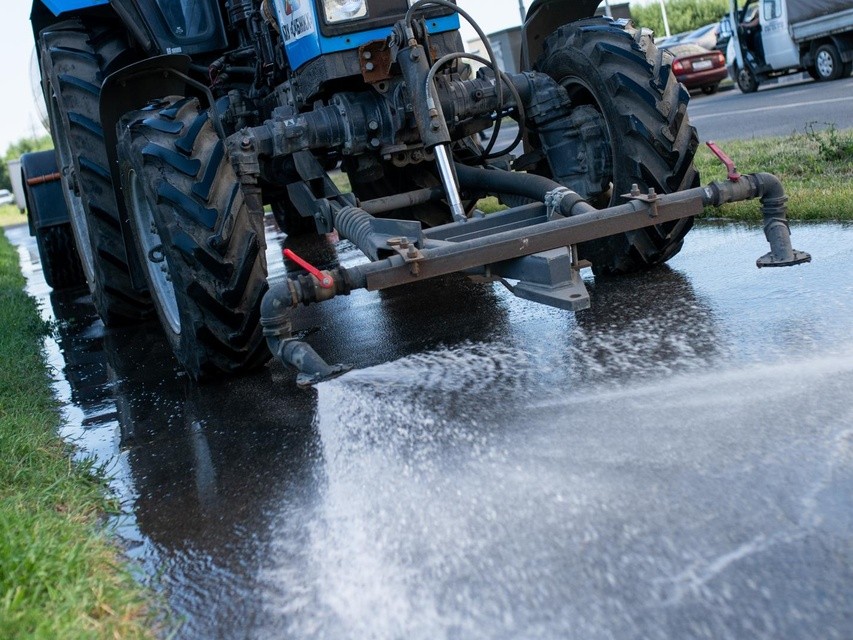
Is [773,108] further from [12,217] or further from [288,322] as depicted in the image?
[12,217]

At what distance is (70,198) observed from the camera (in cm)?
907

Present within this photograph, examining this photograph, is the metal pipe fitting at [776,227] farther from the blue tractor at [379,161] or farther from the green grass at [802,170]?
the green grass at [802,170]

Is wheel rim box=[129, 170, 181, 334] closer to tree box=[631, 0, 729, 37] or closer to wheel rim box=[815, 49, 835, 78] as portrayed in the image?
wheel rim box=[815, 49, 835, 78]

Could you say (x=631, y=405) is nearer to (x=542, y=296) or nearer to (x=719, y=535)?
(x=542, y=296)

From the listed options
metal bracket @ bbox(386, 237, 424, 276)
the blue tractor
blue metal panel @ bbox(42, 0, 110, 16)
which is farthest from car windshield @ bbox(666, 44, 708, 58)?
metal bracket @ bbox(386, 237, 424, 276)

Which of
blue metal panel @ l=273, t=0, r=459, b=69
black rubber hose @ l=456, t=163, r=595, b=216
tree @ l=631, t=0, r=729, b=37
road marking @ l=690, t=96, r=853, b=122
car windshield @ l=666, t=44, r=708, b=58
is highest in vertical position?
tree @ l=631, t=0, r=729, b=37

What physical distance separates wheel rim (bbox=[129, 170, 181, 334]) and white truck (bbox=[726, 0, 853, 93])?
→ 16.6 meters

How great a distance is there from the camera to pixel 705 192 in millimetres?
5105

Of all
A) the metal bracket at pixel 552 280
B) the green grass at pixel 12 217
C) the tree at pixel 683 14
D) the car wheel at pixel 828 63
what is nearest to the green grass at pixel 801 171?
the metal bracket at pixel 552 280

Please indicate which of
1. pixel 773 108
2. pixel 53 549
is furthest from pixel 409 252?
pixel 773 108

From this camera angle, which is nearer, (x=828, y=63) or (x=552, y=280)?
(x=552, y=280)

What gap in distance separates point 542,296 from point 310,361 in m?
1.02

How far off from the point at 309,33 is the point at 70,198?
13.5 feet

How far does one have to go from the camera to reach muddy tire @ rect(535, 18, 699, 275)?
5.66 m
